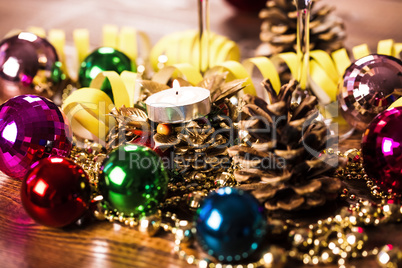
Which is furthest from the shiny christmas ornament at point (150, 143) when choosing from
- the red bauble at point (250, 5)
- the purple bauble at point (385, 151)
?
the red bauble at point (250, 5)

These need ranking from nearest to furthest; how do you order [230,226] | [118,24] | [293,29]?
[230,226] < [293,29] < [118,24]

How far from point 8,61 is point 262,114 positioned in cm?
51

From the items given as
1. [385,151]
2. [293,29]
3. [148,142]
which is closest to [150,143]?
[148,142]

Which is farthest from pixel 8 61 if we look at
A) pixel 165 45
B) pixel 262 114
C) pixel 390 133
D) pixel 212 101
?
pixel 390 133

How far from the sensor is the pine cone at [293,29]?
0.94 metres

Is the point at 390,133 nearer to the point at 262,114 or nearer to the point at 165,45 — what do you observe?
the point at 262,114

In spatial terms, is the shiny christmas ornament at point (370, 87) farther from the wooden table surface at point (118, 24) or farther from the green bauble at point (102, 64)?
the green bauble at point (102, 64)

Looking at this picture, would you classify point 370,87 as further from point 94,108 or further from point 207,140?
point 94,108

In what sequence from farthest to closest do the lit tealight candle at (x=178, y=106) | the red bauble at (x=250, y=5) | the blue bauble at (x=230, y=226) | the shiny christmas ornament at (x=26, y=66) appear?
the red bauble at (x=250, y=5) < the shiny christmas ornament at (x=26, y=66) < the lit tealight candle at (x=178, y=106) < the blue bauble at (x=230, y=226)

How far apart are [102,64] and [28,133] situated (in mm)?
263

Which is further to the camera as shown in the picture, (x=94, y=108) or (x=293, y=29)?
(x=293, y=29)

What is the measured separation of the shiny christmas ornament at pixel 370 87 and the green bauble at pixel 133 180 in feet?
1.05

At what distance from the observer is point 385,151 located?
1.86 feet

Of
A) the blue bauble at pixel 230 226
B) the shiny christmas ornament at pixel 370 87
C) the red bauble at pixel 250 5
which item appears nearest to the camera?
the blue bauble at pixel 230 226
